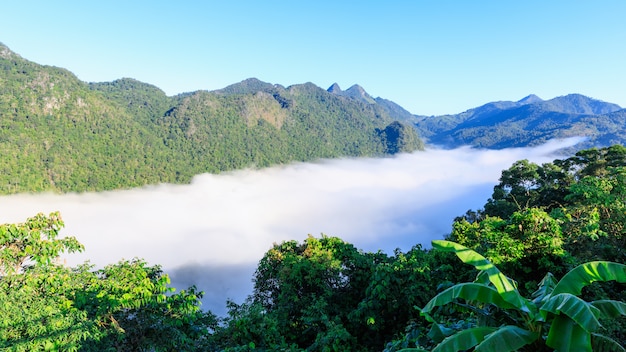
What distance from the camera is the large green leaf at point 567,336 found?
12.0 feet

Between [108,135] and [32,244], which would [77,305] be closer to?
[32,244]

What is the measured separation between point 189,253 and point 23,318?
4113 inches

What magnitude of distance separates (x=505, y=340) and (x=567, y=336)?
2.11 feet

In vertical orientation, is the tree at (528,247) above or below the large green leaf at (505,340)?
below

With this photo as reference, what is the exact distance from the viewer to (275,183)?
185375 millimetres

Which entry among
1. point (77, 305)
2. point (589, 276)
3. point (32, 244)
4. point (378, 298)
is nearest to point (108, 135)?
point (32, 244)

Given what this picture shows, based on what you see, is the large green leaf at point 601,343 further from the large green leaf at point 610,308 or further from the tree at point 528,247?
the tree at point 528,247

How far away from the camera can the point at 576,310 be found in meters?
3.55

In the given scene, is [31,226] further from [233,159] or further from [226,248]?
[233,159]

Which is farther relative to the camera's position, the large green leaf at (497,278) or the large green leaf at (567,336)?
the large green leaf at (497,278)

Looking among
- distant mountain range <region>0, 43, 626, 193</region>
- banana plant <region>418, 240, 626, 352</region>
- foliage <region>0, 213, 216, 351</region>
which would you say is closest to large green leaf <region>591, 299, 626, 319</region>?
banana plant <region>418, 240, 626, 352</region>

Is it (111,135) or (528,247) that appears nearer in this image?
(528,247)

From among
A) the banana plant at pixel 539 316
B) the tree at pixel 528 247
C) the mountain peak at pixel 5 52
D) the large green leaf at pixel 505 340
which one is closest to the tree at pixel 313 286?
the tree at pixel 528 247

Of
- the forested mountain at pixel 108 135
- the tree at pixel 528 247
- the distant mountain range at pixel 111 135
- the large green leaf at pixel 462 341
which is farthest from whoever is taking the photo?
the distant mountain range at pixel 111 135
